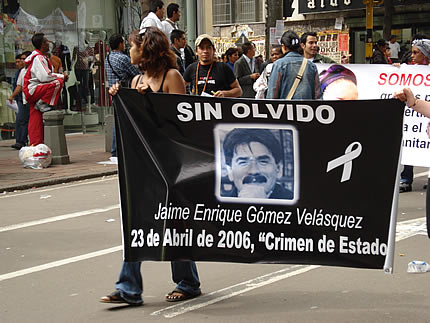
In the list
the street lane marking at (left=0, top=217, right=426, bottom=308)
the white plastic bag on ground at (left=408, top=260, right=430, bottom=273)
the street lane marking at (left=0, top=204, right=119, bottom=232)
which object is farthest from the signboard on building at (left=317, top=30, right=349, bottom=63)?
the white plastic bag on ground at (left=408, top=260, right=430, bottom=273)

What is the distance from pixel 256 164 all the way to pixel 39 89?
942 cm

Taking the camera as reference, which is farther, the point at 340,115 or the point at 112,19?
the point at 112,19

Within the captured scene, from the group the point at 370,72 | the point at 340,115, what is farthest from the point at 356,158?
the point at 370,72

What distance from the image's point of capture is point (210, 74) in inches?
354

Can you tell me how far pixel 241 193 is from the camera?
17.2 feet

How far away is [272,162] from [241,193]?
0.28m

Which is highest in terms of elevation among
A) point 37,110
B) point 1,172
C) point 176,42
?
point 176,42

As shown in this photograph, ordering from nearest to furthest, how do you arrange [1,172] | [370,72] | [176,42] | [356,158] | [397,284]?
[356,158]
[397,284]
[370,72]
[176,42]
[1,172]

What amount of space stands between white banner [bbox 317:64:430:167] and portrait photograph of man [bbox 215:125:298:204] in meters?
4.50

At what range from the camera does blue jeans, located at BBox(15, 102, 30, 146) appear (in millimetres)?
16094

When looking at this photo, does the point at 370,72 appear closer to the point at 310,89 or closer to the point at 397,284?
the point at 310,89

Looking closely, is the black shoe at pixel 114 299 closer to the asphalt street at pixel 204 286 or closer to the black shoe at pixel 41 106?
the asphalt street at pixel 204 286

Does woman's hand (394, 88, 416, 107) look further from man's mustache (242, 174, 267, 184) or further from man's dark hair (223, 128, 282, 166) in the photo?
man's mustache (242, 174, 267, 184)

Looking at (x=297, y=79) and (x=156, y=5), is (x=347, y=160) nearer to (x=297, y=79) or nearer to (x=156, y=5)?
(x=297, y=79)
